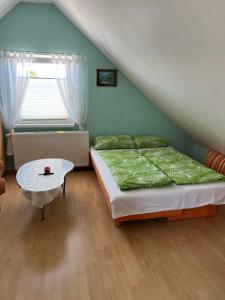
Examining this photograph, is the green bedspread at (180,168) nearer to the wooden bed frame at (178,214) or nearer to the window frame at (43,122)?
the wooden bed frame at (178,214)

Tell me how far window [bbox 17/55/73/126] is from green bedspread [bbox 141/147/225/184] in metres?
1.63

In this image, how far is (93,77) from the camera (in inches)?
148

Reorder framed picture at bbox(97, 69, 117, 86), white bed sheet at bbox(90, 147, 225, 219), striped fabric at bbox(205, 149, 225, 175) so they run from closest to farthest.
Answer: white bed sheet at bbox(90, 147, 225, 219)
striped fabric at bbox(205, 149, 225, 175)
framed picture at bbox(97, 69, 117, 86)

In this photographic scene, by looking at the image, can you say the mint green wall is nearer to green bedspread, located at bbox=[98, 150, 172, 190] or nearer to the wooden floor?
green bedspread, located at bbox=[98, 150, 172, 190]

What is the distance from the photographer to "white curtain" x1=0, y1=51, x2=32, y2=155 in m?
3.37

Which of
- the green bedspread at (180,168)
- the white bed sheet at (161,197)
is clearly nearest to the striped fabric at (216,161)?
the green bedspread at (180,168)

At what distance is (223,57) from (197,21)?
283 mm

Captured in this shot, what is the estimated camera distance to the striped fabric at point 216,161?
3139 mm

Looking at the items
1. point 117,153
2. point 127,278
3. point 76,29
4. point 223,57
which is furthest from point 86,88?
point 127,278

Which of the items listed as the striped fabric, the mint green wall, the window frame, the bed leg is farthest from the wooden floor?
the mint green wall

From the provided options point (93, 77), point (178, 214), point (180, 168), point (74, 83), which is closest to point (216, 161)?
point (180, 168)

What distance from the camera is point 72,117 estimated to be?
12.4ft

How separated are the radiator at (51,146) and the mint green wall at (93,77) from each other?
0.36 m

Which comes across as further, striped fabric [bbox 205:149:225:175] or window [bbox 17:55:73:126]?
window [bbox 17:55:73:126]
